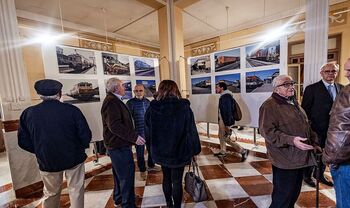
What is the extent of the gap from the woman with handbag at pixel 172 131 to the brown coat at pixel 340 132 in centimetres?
99

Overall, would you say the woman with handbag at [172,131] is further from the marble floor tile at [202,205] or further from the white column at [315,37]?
the white column at [315,37]

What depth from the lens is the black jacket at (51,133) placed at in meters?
1.50

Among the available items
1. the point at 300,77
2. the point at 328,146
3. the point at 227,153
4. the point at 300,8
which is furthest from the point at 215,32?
the point at 328,146

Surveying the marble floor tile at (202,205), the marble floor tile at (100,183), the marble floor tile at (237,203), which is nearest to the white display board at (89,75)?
the marble floor tile at (100,183)

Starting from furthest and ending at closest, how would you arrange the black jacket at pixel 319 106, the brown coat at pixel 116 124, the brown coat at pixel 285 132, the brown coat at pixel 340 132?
the black jacket at pixel 319 106 → the brown coat at pixel 116 124 → the brown coat at pixel 285 132 → the brown coat at pixel 340 132

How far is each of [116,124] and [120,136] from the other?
0.12 metres

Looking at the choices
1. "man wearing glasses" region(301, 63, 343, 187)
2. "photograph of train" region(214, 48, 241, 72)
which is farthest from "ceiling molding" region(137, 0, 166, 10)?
"man wearing glasses" region(301, 63, 343, 187)

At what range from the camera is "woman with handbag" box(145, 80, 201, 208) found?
1635 mm

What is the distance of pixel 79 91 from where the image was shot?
2.79m

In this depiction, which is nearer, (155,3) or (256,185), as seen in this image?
(256,185)

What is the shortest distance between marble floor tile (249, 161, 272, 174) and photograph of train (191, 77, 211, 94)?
170cm

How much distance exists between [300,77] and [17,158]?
270 inches

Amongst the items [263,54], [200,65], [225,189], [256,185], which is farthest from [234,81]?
[225,189]

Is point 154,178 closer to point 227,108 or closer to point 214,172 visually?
point 214,172
